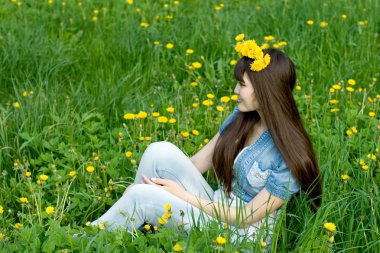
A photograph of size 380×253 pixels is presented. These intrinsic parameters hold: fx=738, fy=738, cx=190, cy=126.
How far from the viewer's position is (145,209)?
2.85 m

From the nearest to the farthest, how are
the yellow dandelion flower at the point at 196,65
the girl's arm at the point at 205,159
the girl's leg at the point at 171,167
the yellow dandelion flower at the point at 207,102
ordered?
the girl's leg at the point at 171,167, the girl's arm at the point at 205,159, the yellow dandelion flower at the point at 207,102, the yellow dandelion flower at the point at 196,65

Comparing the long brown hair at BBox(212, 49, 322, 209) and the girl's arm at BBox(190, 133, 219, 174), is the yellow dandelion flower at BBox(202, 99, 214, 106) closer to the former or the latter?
the girl's arm at BBox(190, 133, 219, 174)

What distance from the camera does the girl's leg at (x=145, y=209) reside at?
2.81 meters

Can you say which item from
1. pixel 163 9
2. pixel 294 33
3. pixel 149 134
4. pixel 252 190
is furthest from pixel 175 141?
pixel 163 9

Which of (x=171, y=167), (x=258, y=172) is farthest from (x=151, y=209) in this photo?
(x=258, y=172)

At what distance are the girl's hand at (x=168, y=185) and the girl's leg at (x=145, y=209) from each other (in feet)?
0.30

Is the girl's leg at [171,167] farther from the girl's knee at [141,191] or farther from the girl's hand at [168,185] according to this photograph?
the girl's knee at [141,191]

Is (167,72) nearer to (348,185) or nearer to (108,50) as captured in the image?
(108,50)

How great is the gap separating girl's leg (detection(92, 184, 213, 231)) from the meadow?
0.10 metres

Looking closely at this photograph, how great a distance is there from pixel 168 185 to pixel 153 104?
42.2 inches

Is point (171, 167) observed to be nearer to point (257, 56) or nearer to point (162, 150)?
point (162, 150)

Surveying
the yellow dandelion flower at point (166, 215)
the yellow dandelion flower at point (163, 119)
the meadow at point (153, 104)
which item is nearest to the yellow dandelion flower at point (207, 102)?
the meadow at point (153, 104)

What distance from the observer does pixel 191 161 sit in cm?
327

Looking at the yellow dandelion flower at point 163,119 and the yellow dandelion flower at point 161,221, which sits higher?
the yellow dandelion flower at point 163,119
